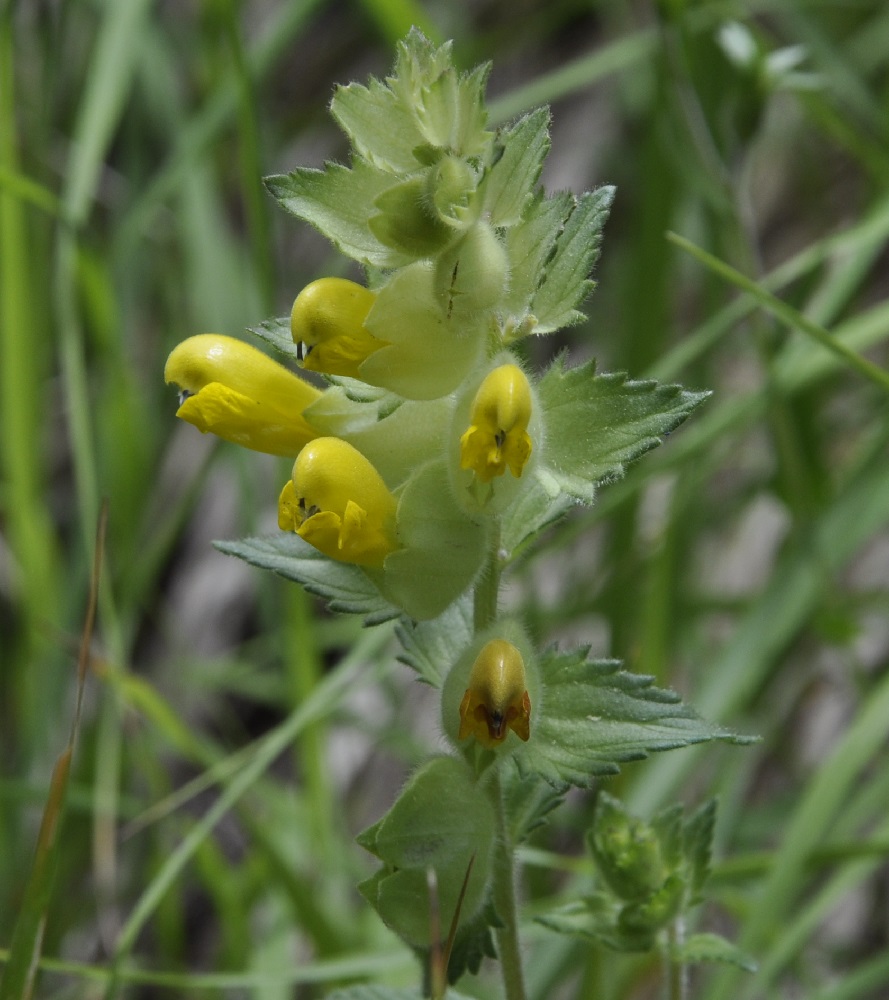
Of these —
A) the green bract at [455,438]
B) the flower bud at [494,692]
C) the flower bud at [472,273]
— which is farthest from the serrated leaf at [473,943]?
the flower bud at [472,273]

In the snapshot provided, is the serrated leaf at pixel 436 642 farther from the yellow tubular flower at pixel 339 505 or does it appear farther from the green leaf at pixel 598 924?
the green leaf at pixel 598 924

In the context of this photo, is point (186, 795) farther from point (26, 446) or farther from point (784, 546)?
point (784, 546)

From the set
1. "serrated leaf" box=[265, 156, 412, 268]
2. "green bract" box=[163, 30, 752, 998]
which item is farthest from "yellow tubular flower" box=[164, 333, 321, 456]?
"serrated leaf" box=[265, 156, 412, 268]

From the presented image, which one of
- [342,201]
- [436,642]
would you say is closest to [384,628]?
[436,642]

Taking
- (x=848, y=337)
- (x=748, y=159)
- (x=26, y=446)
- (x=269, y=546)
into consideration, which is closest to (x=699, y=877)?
(x=269, y=546)

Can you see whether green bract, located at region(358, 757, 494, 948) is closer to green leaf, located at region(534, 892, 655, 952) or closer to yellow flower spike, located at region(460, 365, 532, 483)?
green leaf, located at region(534, 892, 655, 952)
